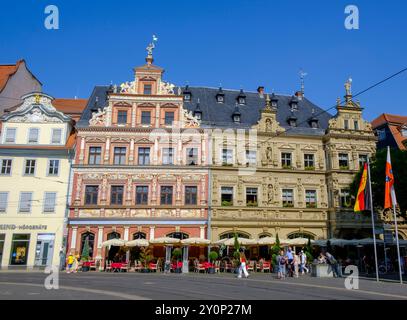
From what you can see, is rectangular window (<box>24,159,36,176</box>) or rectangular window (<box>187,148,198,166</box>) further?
rectangular window (<box>187,148,198,166</box>)

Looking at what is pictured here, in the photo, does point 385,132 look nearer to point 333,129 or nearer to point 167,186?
point 333,129

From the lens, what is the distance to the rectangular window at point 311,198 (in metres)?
35.8

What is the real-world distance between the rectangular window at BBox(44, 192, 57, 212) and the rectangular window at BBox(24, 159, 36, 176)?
2.52 meters

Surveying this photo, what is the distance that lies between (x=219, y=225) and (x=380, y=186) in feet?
44.6

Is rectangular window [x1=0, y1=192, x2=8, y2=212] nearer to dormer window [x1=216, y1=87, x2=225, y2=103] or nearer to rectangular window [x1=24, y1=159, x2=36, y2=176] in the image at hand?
rectangular window [x1=24, y1=159, x2=36, y2=176]

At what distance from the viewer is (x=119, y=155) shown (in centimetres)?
3434

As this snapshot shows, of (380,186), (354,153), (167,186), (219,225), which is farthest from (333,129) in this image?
(167,186)

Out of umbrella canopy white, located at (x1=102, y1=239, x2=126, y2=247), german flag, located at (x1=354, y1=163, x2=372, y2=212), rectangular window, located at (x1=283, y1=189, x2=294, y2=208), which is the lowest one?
umbrella canopy white, located at (x1=102, y1=239, x2=126, y2=247)

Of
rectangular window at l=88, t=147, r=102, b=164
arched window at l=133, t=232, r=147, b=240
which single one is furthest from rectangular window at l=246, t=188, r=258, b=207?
rectangular window at l=88, t=147, r=102, b=164

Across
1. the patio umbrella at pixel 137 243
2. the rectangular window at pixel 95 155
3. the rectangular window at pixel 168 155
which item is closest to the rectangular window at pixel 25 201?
the rectangular window at pixel 95 155

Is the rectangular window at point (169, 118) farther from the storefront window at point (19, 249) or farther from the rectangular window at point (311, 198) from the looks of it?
the storefront window at point (19, 249)

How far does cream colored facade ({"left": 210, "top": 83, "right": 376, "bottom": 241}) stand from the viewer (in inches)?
1344

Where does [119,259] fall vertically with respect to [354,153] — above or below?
below

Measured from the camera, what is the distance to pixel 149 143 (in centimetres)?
3469
